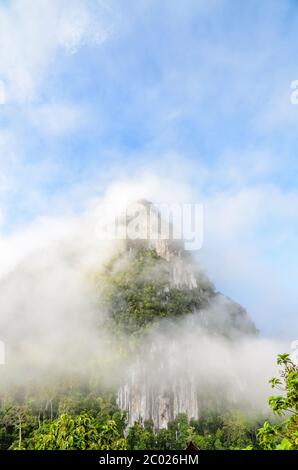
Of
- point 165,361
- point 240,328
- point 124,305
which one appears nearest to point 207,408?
point 165,361

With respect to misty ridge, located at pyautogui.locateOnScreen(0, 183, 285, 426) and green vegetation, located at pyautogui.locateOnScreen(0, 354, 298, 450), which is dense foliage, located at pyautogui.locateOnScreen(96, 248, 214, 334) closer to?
misty ridge, located at pyautogui.locateOnScreen(0, 183, 285, 426)

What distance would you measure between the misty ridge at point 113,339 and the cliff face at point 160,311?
303mm

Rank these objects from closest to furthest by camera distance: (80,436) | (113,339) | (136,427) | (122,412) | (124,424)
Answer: (80,436) < (136,427) < (124,424) < (122,412) < (113,339)

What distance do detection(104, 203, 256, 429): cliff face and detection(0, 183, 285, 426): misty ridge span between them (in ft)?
0.99

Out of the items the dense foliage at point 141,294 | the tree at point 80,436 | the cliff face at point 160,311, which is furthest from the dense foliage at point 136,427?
the tree at point 80,436

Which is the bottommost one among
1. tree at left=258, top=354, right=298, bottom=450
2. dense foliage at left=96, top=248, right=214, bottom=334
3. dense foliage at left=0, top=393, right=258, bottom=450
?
dense foliage at left=0, top=393, right=258, bottom=450

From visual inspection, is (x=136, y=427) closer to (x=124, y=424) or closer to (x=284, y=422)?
(x=124, y=424)

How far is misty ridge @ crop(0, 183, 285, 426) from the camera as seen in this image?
272ft

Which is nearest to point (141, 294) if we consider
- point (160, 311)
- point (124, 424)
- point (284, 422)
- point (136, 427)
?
point (160, 311)

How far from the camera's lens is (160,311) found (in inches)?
3898

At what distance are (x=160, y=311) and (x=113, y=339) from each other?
14890 mm

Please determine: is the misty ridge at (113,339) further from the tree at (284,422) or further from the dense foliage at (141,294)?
the tree at (284,422)

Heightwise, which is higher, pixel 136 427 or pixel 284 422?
pixel 284 422

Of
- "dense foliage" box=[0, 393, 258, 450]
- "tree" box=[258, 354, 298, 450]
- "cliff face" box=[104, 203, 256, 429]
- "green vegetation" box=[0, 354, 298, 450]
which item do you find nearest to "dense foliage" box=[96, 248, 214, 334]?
"cliff face" box=[104, 203, 256, 429]
